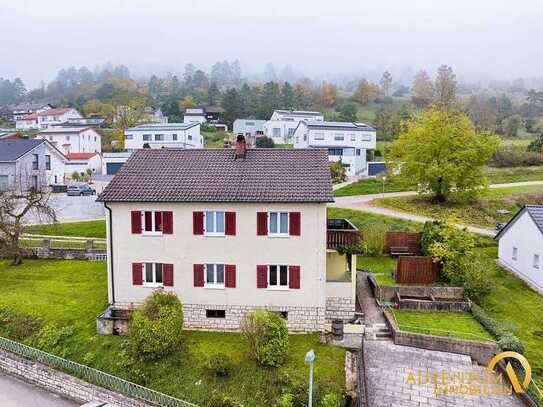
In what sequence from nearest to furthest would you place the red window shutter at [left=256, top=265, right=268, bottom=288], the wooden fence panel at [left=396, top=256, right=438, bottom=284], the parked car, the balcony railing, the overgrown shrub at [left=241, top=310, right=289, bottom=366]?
the overgrown shrub at [left=241, top=310, right=289, bottom=366], the red window shutter at [left=256, top=265, right=268, bottom=288], the balcony railing, the wooden fence panel at [left=396, top=256, right=438, bottom=284], the parked car

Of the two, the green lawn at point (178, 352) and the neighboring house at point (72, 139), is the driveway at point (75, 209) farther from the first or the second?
the neighboring house at point (72, 139)

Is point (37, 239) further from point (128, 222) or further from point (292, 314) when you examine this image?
point (292, 314)

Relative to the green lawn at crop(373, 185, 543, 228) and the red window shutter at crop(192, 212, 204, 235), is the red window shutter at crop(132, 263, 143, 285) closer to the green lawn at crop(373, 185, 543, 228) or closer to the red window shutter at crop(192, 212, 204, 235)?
the red window shutter at crop(192, 212, 204, 235)

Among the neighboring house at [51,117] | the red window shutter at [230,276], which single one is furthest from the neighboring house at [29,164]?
the neighboring house at [51,117]

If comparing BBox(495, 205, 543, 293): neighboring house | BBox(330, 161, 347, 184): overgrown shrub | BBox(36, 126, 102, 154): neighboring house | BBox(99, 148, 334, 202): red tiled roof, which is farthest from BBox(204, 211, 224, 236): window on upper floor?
BBox(36, 126, 102, 154): neighboring house

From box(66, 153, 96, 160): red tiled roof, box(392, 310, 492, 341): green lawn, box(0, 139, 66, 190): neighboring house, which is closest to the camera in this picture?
box(392, 310, 492, 341): green lawn

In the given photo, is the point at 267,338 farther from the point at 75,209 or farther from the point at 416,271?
the point at 75,209
